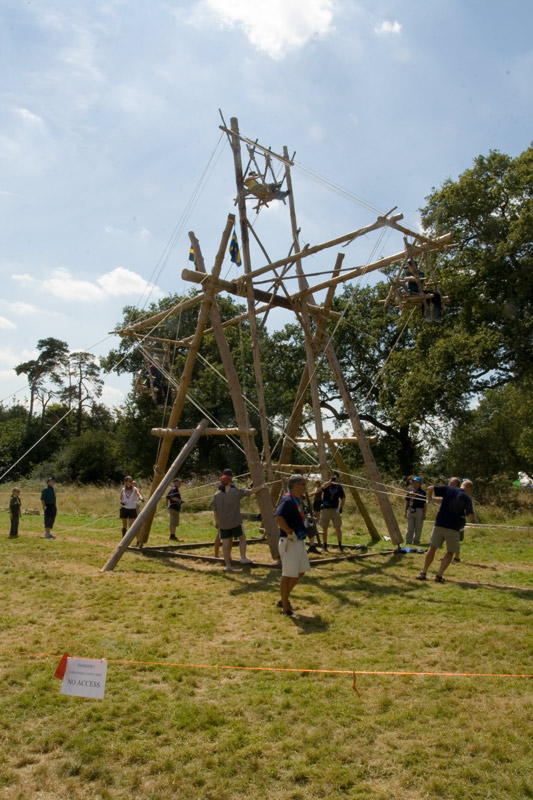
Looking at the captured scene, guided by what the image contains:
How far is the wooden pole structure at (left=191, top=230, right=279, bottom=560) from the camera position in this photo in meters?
9.85

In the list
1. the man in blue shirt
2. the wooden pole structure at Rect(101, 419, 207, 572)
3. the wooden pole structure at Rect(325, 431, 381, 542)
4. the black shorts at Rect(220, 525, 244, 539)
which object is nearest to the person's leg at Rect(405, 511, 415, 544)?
the wooden pole structure at Rect(325, 431, 381, 542)

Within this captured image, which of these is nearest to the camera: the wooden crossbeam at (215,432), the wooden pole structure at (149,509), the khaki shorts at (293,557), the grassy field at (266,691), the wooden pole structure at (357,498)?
the grassy field at (266,691)

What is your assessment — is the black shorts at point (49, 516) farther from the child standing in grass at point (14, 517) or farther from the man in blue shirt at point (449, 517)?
the man in blue shirt at point (449, 517)

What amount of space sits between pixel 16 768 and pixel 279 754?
5.06 ft

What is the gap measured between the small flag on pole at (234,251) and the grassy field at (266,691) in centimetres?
544

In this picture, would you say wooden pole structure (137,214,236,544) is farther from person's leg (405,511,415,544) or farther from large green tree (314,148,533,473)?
large green tree (314,148,533,473)

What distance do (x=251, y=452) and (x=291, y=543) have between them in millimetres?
3534

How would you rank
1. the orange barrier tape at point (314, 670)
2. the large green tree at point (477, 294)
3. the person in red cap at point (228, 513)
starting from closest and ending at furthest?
the orange barrier tape at point (314, 670) < the person in red cap at point (228, 513) < the large green tree at point (477, 294)

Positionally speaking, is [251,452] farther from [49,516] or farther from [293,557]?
[49,516]

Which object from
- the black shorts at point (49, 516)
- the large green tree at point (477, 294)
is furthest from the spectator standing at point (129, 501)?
the large green tree at point (477, 294)

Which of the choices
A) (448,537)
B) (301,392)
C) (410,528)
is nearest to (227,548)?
(448,537)

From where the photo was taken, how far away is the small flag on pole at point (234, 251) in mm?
10922

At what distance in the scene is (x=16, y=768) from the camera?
11.9 feet

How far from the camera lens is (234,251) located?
11.0 meters
